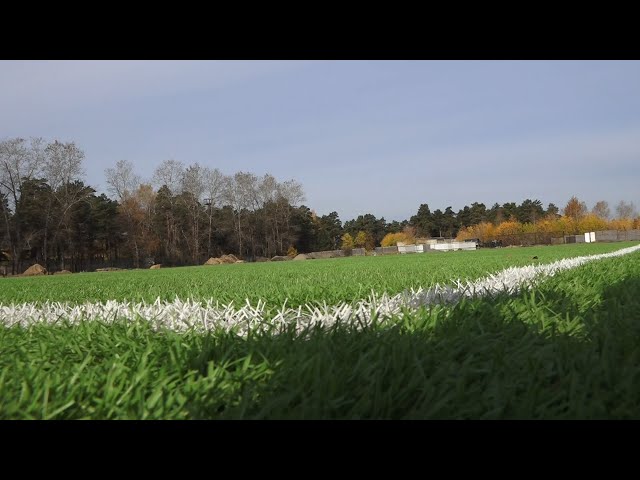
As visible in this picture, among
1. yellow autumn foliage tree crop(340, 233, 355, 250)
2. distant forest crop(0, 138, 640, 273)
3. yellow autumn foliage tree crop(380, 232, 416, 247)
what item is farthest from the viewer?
yellow autumn foliage tree crop(340, 233, 355, 250)

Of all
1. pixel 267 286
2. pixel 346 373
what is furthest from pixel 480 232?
pixel 346 373

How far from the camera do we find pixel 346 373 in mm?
1383

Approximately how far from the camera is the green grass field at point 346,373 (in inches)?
46.8

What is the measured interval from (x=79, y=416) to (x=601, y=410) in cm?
125

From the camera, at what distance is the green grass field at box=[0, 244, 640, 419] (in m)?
1.19

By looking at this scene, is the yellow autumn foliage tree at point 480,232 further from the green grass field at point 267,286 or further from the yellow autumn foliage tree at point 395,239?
the green grass field at point 267,286

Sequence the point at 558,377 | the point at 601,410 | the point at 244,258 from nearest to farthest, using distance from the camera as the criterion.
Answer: the point at 601,410 → the point at 558,377 → the point at 244,258

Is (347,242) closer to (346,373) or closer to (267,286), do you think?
(267,286)

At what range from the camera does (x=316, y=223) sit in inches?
2643

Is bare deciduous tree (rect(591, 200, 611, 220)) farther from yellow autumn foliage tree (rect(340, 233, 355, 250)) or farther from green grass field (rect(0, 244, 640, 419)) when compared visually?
green grass field (rect(0, 244, 640, 419))

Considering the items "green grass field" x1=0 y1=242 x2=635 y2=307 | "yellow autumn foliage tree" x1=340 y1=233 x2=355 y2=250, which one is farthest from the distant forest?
"green grass field" x1=0 y1=242 x2=635 y2=307

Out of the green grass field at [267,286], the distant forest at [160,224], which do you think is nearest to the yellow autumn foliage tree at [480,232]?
the distant forest at [160,224]
